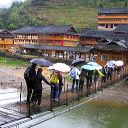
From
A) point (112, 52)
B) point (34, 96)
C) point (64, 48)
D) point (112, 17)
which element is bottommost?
point (64, 48)

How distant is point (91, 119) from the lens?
23.8 m

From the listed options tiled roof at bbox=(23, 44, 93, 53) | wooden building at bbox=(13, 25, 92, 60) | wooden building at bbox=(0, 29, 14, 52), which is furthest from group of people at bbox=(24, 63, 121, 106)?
wooden building at bbox=(0, 29, 14, 52)

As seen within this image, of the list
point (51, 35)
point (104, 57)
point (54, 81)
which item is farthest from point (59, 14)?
point (54, 81)

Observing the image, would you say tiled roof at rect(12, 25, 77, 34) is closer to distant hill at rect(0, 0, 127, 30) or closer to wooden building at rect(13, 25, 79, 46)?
wooden building at rect(13, 25, 79, 46)

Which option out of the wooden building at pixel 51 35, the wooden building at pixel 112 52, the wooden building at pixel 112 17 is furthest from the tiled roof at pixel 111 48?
the wooden building at pixel 112 17

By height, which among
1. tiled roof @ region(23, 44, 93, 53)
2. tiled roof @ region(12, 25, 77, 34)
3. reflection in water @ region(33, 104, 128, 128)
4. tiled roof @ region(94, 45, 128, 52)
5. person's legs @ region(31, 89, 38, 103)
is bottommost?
reflection in water @ region(33, 104, 128, 128)

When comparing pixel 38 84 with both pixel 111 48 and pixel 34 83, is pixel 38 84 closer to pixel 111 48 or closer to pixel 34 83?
pixel 34 83

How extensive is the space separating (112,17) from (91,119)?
5874 cm

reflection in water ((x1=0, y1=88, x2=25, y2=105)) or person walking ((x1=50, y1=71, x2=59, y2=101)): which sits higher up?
person walking ((x1=50, y1=71, x2=59, y2=101))

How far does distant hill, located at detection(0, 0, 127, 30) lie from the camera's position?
92.1 metres

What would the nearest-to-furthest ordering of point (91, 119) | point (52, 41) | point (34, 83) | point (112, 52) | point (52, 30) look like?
point (34, 83), point (91, 119), point (112, 52), point (52, 30), point (52, 41)

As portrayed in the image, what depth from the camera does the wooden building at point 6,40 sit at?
71062 mm

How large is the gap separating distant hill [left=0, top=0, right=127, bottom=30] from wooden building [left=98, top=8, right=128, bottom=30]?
6.62 meters

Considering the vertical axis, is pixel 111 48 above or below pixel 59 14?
below
